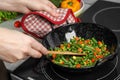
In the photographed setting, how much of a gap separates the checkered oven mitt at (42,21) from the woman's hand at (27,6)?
20 mm

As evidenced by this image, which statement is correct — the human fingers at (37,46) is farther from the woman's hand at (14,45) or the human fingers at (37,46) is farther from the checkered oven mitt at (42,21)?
the checkered oven mitt at (42,21)

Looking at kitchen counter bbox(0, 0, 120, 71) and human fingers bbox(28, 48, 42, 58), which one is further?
kitchen counter bbox(0, 0, 120, 71)

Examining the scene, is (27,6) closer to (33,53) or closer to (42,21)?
(42,21)

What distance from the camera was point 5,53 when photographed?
0.85 metres

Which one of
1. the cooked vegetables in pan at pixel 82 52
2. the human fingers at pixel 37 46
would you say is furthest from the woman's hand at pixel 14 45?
the cooked vegetables in pan at pixel 82 52

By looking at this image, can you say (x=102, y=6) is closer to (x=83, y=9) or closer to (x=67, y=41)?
(x=83, y=9)

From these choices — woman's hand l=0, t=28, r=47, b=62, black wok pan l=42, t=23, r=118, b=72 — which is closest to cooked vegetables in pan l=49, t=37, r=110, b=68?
black wok pan l=42, t=23, r=118, b=72

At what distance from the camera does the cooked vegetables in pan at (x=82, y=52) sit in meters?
0.93

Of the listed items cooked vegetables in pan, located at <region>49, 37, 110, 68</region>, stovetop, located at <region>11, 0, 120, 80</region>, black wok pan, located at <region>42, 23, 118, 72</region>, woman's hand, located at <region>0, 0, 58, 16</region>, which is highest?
woman's hand, located at <region>0, 0, 58, 16</region>

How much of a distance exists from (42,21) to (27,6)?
0.32 ft

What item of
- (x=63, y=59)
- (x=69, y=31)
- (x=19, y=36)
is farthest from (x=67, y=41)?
(x=19, y=36)

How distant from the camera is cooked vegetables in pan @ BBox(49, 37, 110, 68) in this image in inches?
36.6

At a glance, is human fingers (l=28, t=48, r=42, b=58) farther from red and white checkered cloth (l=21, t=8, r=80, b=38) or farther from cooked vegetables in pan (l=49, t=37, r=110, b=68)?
red and white checkered cloth (l=21, t=8, r=80, b=38)

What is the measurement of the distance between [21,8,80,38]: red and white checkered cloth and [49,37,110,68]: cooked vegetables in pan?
9cm
